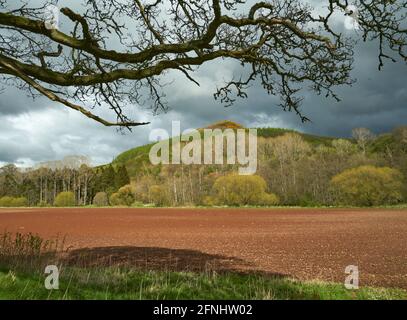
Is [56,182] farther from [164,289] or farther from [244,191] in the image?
[164,289]

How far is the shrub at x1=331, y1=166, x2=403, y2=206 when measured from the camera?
74375mm

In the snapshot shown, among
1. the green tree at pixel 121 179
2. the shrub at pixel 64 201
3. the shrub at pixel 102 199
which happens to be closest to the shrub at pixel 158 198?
the shrub at pixel 102 199

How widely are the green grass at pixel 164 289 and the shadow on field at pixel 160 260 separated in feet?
8.27

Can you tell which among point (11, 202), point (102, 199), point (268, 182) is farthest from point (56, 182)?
point (268, 182)

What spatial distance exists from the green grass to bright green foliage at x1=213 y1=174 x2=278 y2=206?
76399mm

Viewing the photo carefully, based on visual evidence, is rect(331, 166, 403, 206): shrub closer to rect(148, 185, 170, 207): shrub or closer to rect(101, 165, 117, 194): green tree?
rect(148, 185, 170, 207): shrub

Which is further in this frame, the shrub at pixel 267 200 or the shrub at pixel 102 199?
the shrub at pixel 102 199

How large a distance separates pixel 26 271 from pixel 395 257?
12.1 metres

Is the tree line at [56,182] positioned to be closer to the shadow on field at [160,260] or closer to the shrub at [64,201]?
the shrub at [64,201]

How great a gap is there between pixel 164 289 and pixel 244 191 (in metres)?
79.2

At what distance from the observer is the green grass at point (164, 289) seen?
253 inches
